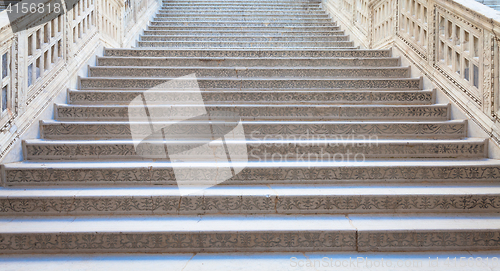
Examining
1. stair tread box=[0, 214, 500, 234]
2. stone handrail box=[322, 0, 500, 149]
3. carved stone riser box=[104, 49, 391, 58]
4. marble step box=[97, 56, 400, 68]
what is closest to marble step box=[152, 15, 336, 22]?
stone handrail box=[322, 0, 500, 149]

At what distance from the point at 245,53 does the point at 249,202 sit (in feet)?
9.06

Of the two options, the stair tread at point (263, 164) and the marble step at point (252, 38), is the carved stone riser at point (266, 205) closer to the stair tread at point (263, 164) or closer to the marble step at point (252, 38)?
the stair tread at point (263, 164)

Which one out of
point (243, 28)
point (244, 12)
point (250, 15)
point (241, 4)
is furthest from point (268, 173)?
point (241, 4)

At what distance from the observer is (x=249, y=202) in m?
2.30

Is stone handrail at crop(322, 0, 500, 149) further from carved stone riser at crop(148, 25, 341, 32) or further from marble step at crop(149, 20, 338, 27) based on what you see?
marble step at crop(149, 20, 338, 27)

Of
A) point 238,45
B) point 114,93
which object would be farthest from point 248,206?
point 238,45

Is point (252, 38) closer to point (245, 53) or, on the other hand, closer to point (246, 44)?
point (246, 44)

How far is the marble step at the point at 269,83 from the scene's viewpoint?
3.63 meters

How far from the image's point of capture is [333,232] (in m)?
2.05

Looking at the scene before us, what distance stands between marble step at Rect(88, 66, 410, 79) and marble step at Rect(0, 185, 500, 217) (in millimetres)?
2010

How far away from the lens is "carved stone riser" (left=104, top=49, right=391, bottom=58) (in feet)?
14.3

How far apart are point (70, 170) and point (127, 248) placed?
903 millimetres

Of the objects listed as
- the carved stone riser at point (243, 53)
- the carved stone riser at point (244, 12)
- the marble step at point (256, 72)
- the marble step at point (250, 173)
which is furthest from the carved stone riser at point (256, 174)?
the carved stone riser at point (244, 12)

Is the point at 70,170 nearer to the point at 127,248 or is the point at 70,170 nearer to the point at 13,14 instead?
the point at 127,248
